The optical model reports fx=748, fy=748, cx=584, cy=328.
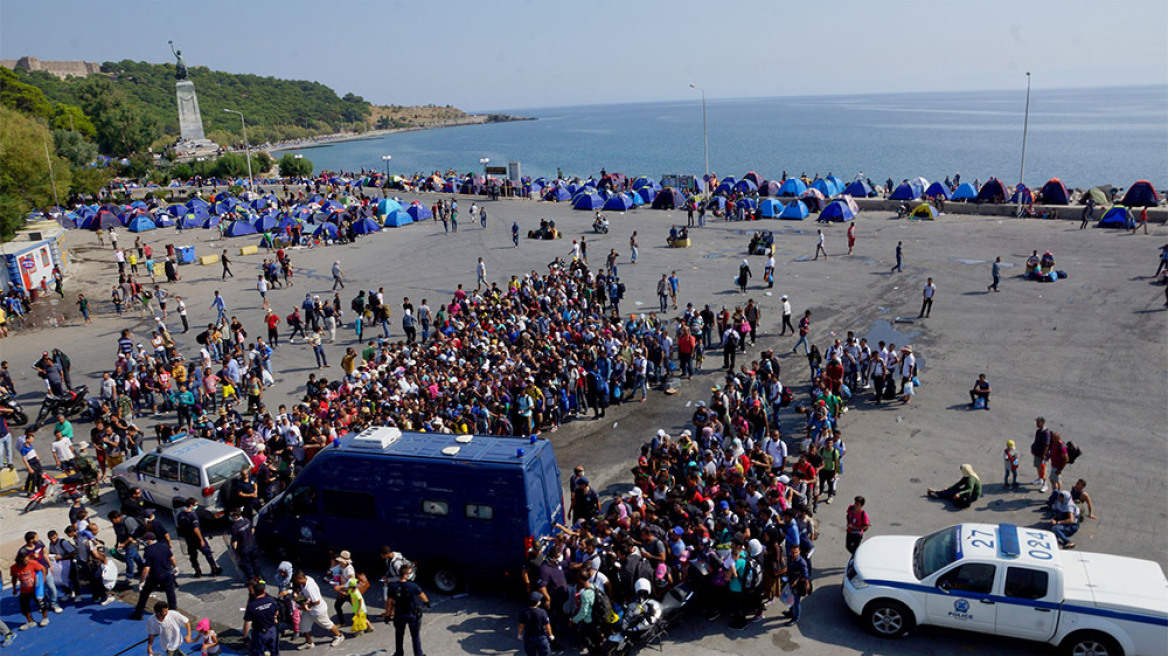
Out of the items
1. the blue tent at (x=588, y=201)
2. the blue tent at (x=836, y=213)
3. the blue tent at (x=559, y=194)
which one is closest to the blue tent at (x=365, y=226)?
the blue tent at (x=588, y=201)

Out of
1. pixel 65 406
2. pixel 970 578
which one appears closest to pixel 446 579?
pixel 970 578

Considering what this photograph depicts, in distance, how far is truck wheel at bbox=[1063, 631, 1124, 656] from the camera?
9153mm

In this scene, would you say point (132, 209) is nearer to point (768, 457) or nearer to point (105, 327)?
point (105, 327)

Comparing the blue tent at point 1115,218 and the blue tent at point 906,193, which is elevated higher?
the blue tent at point 906,193

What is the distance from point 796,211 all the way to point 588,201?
14.3 metres

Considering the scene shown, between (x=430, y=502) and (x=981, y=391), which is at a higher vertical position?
(x=430, y=502)

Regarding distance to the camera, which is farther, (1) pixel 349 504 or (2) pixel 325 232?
(2) pixel 325 232

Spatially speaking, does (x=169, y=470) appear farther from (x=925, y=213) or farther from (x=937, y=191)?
(x=937, y=191)

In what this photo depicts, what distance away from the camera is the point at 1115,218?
121 ft

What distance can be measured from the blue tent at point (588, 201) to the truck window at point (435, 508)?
41.2 m

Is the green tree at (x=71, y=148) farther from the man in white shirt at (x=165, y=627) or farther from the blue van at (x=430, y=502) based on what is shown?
the man in white shirt at (x=165, y=627)

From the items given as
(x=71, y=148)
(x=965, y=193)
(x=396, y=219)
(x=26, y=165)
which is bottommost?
(x=396, y=219)

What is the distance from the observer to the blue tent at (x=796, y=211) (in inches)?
1741

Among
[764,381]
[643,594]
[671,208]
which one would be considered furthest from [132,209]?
[643,594]
